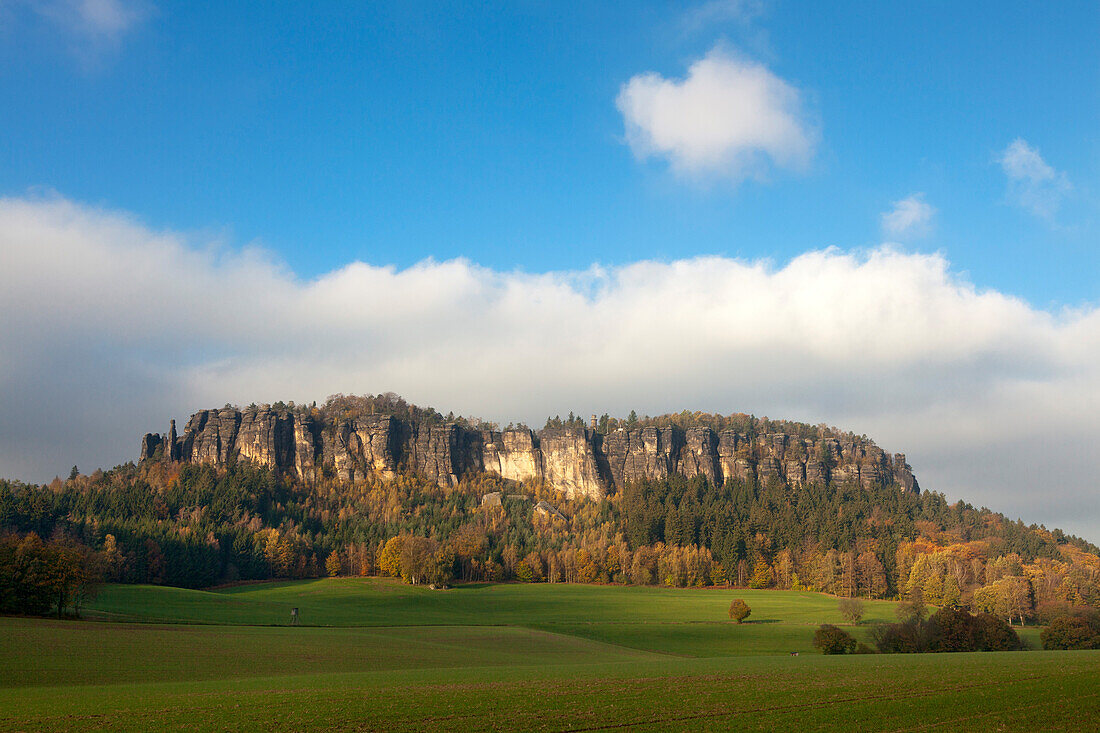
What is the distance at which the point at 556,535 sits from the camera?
16512 centimetres

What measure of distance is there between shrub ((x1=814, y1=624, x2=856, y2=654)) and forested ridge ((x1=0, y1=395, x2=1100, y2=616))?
1755 inches

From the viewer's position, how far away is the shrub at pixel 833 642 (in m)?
63.8

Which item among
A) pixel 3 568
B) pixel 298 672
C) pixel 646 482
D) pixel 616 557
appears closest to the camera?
pixel 298 672

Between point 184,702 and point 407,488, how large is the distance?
556ft

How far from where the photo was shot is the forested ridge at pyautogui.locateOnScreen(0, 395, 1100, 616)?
120312 mm

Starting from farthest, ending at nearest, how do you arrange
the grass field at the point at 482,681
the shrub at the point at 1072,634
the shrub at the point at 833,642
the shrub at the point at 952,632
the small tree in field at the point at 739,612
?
the small tree in field at the point at 739,612, the shrub at the point at 1072,634, the shrub at the point at 833,642, the shrub at the point at 952,632, the grass field at the point at 482,681

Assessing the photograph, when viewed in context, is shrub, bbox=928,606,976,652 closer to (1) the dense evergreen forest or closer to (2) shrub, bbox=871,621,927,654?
(2) shrub, bbox=871,621,927,654

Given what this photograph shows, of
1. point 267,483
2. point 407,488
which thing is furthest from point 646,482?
point 267,483

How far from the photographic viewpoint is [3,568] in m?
60.8

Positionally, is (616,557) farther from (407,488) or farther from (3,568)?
(3,568)

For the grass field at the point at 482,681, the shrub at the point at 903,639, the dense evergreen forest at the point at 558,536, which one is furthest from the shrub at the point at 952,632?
the dense evergreen forest at the point at 558,536

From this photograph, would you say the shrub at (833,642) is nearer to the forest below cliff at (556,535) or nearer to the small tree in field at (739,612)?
the small tree in field at (739,612)

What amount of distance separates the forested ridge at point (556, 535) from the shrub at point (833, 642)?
44.6 m

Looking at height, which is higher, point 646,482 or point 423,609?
point 646,482
